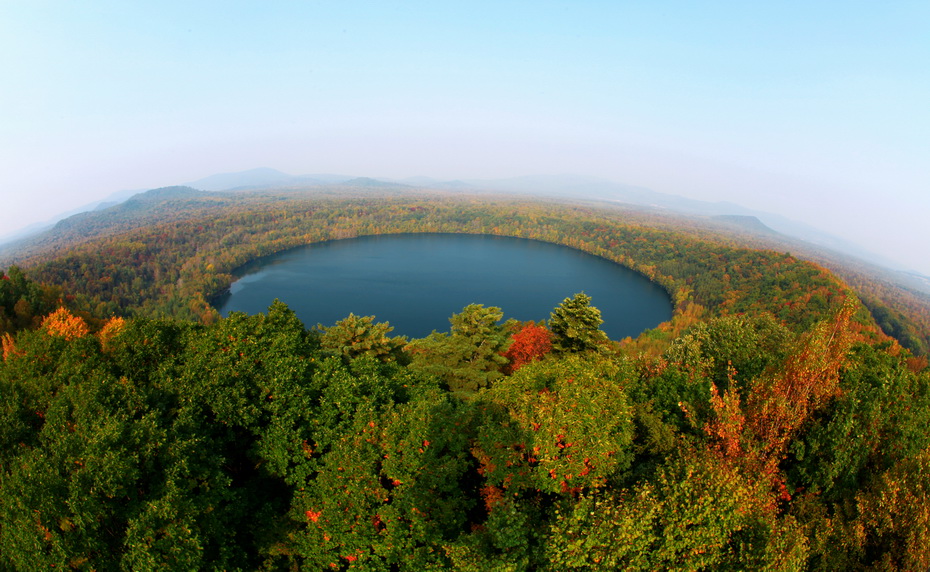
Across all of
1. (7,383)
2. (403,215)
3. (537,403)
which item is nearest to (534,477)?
(537,403)

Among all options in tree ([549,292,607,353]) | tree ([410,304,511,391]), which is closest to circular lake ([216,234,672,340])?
tree ([410,304,511,391])

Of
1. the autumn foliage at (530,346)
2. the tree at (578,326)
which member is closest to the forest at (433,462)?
the tree at (578,326)

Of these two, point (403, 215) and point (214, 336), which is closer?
point (214, 336)

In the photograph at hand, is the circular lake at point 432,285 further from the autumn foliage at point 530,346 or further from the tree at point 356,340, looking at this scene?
the autumn foliage at point 530,346

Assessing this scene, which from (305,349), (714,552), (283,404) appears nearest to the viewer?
(714,552)

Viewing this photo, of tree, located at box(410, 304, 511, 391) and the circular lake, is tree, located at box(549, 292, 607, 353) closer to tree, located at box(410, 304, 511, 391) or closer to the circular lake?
tree, located at box(410, 304, 511, 391)

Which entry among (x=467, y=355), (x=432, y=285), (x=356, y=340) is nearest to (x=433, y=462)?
(x=467, y=355)

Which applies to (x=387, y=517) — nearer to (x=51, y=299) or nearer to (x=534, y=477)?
(x=534, y=477)
